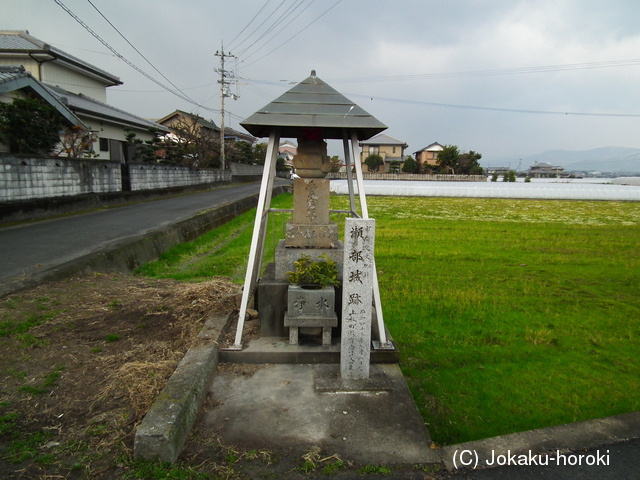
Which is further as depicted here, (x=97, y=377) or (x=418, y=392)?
(x=418, y=392)

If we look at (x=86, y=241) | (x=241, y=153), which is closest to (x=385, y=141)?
(x=241, y=153)

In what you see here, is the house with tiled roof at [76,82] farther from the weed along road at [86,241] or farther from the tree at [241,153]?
the tree at [241,153]

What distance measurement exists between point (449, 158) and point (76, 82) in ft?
142

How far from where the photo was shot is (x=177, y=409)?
3.10 meters

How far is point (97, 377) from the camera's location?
3924 mm

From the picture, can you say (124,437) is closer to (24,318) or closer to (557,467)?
(24,318)

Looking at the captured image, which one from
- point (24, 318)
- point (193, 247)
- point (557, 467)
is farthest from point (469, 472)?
point (193, 247)

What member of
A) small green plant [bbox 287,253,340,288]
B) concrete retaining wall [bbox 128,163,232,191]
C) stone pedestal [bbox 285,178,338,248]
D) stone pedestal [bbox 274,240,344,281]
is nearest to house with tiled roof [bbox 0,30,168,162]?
concrete retaining wall [bbox 128,163,232,191]

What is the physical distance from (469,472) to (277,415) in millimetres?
1570

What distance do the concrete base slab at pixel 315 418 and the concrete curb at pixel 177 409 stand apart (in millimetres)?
174

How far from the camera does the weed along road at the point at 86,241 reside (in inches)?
272

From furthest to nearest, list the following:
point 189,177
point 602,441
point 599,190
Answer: point 599,190
point 189,177
point 602,441

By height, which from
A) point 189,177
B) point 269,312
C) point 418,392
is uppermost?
point 189,177

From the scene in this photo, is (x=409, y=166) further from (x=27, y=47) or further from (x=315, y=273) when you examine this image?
(x=315, y=273)
